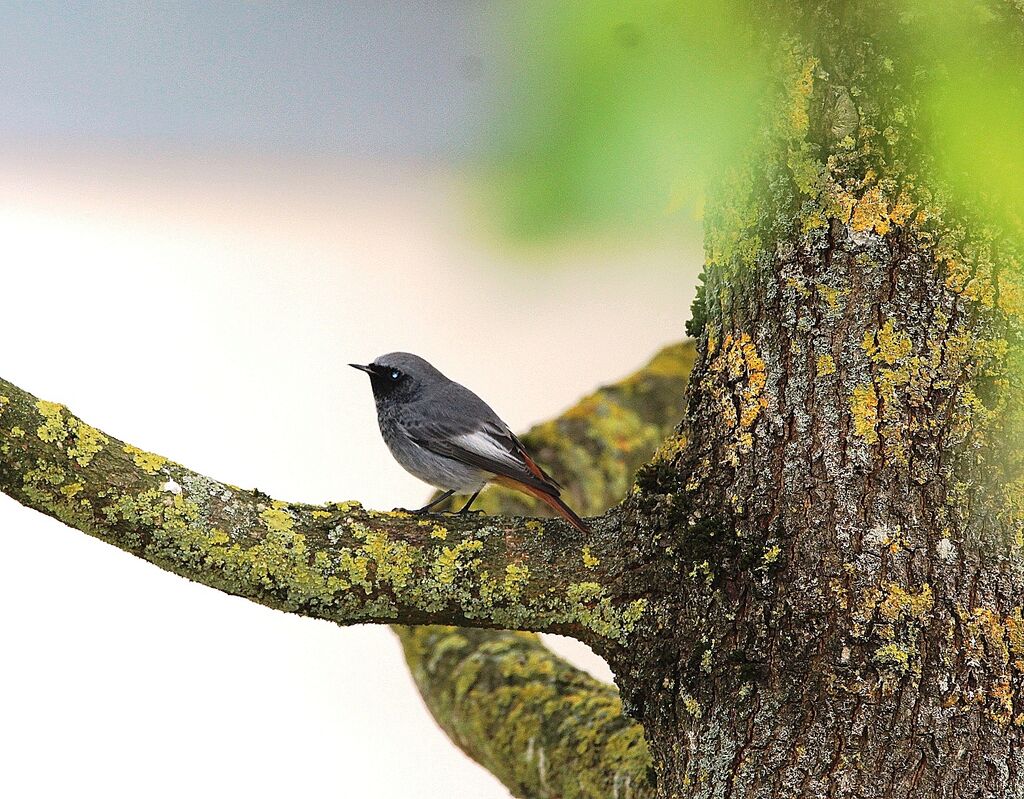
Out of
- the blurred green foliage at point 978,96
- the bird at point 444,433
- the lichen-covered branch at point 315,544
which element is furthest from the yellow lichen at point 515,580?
the blurred green foliage at point 978,96

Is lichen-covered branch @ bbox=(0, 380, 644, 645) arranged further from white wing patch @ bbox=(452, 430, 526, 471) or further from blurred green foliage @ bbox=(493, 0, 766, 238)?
blurred green foliage @ bbox=(493, 0, 766, 238)

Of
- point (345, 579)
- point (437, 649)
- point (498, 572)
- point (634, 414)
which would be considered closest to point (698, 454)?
point (498, 572)

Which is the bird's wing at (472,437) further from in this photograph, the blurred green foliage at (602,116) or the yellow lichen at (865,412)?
the blurred green foliage at (602,116)

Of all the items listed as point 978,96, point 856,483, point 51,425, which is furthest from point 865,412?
point 51,425

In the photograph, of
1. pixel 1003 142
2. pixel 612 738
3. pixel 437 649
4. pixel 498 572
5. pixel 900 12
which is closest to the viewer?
pixel 1003 142

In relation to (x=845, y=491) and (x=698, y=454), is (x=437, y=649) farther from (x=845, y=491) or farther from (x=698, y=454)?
(x=845, y=491)
